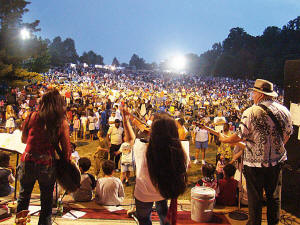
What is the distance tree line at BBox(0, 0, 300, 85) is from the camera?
27281mm

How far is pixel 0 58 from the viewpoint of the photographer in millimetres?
25953

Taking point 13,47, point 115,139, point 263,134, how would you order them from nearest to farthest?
point 263,134 < point 115,139 < point 13,47

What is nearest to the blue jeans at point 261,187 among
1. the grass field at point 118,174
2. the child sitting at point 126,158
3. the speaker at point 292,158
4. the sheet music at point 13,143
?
the speaker at point 292,158

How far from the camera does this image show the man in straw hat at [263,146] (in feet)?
10.8

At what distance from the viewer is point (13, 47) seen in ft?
90.0

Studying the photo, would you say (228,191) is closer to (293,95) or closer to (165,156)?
(293,95)

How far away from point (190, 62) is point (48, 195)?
128280mm

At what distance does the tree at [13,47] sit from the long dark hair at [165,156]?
2612 cm

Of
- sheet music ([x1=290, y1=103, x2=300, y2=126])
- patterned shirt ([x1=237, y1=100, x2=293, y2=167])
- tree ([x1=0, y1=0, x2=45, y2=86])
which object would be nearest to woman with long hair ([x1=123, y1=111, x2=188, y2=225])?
patterned shirt ([x1=237, y1=100, x2=293, y2=167])

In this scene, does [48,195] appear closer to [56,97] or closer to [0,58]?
[56,97]

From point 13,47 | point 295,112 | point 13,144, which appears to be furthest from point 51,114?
point 13,47

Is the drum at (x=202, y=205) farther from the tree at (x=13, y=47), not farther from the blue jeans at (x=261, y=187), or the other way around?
the tree at (x=13, y=47)

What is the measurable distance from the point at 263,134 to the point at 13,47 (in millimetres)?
28989

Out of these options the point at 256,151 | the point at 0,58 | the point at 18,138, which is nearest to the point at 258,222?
the point at 256,151
